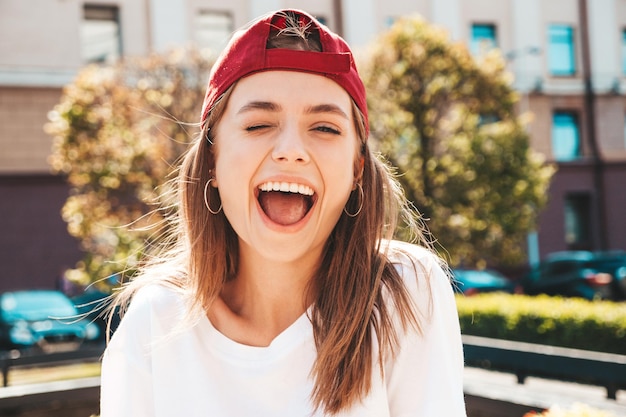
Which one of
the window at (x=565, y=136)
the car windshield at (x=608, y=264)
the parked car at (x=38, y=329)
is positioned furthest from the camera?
the window at (x=565, y=136)

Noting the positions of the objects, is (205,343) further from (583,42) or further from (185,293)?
(583,42)

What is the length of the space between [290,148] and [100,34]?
2370 cm

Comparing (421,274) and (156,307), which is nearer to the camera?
(421,274)

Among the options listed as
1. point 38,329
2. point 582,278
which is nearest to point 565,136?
point 582,278

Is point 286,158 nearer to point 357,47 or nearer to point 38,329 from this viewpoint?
point 38,329

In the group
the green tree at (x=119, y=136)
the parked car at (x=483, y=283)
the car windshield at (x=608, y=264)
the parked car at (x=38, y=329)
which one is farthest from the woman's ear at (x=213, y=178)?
the parked car at (x=483, y=283)

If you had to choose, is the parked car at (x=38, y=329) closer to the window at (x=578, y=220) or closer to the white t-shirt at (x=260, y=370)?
the white t-shirt at (x=260, y=370)

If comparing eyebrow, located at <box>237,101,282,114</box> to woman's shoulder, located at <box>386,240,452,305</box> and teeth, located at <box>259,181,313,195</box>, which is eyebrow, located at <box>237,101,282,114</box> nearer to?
teeth, located at <box>259,181,313,195</box>

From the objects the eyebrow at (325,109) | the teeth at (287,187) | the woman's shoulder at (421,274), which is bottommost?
the woman's shoulder at (421,274)

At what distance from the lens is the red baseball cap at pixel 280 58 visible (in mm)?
1968

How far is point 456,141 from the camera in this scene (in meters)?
16.5

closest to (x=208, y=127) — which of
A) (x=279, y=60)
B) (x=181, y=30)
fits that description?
(x=279, y=60)

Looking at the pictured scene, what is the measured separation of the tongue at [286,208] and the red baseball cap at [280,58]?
0.29 metres

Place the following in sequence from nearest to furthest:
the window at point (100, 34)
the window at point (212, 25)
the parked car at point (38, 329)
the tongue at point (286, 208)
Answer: the tongue at point (286, 208) → the parked car at point (38, 329) → the window at point (100, 34) → the window at point (212, 25)
